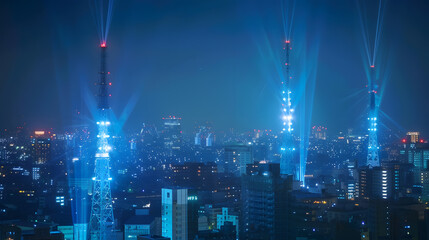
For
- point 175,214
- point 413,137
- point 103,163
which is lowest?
point 175,214

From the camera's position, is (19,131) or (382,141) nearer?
(19,131)

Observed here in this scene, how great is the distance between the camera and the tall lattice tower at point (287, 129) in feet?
49.0

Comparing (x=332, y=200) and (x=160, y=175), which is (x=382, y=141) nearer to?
(x=160, y=175)

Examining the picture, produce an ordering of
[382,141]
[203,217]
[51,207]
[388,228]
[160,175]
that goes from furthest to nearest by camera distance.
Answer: [382,141] < [160,175] < [51,207] < [203,217] < [388,228]

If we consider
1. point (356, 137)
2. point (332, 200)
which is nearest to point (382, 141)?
point (356, 137)

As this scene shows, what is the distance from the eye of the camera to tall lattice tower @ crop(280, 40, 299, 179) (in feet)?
49.0

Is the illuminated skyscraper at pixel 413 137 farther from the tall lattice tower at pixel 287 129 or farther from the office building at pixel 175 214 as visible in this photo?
the office building at pixel 175 214

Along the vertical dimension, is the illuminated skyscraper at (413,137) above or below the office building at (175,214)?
above

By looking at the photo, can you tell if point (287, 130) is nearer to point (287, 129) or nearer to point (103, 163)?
point (287, 129)

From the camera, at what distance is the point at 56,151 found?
78.0ft

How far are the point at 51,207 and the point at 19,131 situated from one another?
30.4 ft

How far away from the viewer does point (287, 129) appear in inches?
616

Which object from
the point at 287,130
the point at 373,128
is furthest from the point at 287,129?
the point at 373,128

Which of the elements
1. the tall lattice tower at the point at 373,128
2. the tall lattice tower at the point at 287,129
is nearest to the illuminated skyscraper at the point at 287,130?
the tall lattice tower at the point at 287,129
